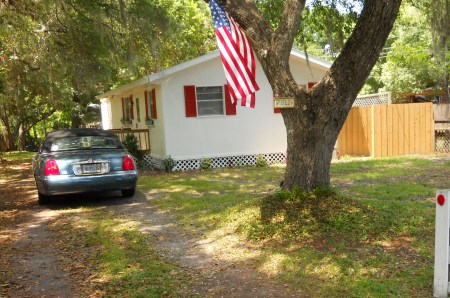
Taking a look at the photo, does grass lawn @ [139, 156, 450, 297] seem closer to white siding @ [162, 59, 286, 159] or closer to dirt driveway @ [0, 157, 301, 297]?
dirt driveway @ [0, 157, 301, 297]

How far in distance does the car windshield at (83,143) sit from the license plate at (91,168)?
65cm

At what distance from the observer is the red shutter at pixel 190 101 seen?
49.3 ft

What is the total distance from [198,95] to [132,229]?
28.9 ft

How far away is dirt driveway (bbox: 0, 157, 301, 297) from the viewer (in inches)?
186

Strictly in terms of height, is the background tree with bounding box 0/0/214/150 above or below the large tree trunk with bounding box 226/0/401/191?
above

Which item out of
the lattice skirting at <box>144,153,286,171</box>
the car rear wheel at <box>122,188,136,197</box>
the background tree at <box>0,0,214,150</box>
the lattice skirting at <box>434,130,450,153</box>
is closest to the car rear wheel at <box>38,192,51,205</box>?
the car rear wheel at <box>122,188,136,197</box>

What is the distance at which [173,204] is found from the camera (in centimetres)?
909

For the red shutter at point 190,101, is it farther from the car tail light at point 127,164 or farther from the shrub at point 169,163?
the car tail light at point 127,164

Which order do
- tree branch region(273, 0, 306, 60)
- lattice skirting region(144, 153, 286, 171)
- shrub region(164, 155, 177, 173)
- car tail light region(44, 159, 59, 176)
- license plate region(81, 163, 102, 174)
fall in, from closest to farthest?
tree branch region(273, 0, 306, 60), car tail light region(44, 159, 59, 176), license plate region(81, 163, 102, 174), shrub region(164, 155, 177, 173), lattice skirting region(144, 153, 286, 171)

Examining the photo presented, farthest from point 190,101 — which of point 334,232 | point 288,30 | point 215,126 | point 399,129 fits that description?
point 334,232

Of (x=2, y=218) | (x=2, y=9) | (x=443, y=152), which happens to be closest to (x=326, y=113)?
(x=2, y=218)

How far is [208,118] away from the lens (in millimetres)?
15297

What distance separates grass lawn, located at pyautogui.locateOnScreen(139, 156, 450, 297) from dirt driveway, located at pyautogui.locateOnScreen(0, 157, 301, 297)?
0.99 feet

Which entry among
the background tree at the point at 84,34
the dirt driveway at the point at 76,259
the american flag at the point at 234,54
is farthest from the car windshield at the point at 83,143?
the american flag at the point at 234,54
